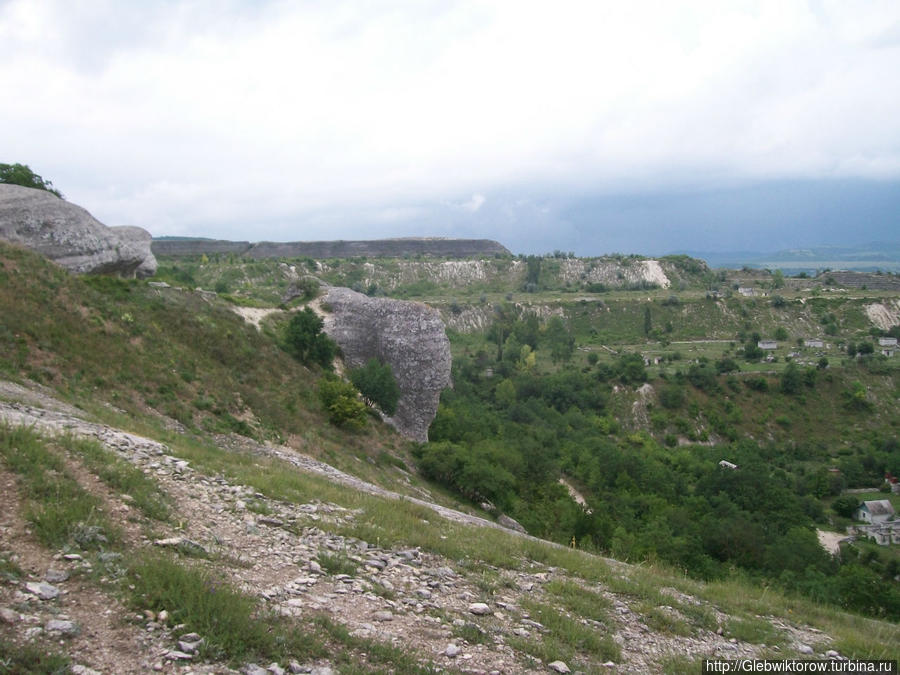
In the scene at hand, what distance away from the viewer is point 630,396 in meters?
55.4

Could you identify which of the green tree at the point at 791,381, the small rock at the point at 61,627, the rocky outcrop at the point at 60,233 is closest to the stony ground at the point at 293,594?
the small rock at the point at 61,627

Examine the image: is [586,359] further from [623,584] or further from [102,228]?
[623,584]

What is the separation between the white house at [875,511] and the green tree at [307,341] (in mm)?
34095

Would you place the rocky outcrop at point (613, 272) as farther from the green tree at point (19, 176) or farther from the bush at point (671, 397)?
the green tree at point (19, 176)

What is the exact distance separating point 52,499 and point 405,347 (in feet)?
71.0

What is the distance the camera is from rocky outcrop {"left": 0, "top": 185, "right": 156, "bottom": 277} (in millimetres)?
22344

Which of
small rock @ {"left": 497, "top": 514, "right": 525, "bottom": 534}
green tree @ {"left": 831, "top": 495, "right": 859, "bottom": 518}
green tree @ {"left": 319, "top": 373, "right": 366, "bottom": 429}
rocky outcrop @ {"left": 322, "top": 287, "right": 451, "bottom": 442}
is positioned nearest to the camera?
small rock @ {"left": 497, "top": 514, "right": 525, "bottom": 534}

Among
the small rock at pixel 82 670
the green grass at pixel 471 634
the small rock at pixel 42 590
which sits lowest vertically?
the green grass at pixel 471 634

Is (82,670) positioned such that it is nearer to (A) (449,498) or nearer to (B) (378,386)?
(A) (449,498)

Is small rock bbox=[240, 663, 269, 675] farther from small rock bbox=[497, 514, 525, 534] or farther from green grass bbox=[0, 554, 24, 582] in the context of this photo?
small rock bbox=[497, 514, 525, 534]

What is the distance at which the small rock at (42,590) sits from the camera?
14.6ft

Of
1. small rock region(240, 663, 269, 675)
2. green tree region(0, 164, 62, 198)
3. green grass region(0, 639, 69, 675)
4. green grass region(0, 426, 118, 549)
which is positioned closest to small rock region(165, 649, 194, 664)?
small rock region(240, 663, 269, 675)

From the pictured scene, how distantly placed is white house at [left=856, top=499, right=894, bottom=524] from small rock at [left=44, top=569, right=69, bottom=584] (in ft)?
139

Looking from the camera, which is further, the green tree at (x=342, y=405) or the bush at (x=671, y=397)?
the bush at (x=671, y=397)
